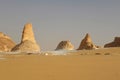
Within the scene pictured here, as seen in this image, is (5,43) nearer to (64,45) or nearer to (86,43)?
(64,45)

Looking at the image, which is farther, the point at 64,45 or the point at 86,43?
the point at 64,45

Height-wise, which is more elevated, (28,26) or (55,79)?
(28,26)

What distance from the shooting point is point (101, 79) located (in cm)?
796

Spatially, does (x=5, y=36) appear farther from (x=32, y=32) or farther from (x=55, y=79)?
(x=55, y=79)

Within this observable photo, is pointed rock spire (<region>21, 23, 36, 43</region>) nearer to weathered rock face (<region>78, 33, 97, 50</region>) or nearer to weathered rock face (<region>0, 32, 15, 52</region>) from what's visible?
weathered rock face (<region>78, 33, 97, 50</region>)

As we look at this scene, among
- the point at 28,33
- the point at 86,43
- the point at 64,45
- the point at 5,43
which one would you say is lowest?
the point at 86,43

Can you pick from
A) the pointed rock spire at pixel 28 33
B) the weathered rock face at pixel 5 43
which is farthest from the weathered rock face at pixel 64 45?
the weathered rock face at pixel 5 43

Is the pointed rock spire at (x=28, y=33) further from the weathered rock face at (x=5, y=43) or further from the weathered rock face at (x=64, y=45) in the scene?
the weathered rock face at (x=5, y=43)

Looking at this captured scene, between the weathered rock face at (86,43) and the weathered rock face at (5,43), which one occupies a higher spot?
the weathered rock face at (5,43)

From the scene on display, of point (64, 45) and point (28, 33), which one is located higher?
point (28, 33)

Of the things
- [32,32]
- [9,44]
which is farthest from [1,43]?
[32,32]

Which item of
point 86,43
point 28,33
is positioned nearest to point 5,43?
point 28,33

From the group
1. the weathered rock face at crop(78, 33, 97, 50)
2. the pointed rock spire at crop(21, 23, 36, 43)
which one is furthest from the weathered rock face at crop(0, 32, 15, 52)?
the weathered rock face at crop(78, 33, 97, 50)

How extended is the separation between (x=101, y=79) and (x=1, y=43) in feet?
367
